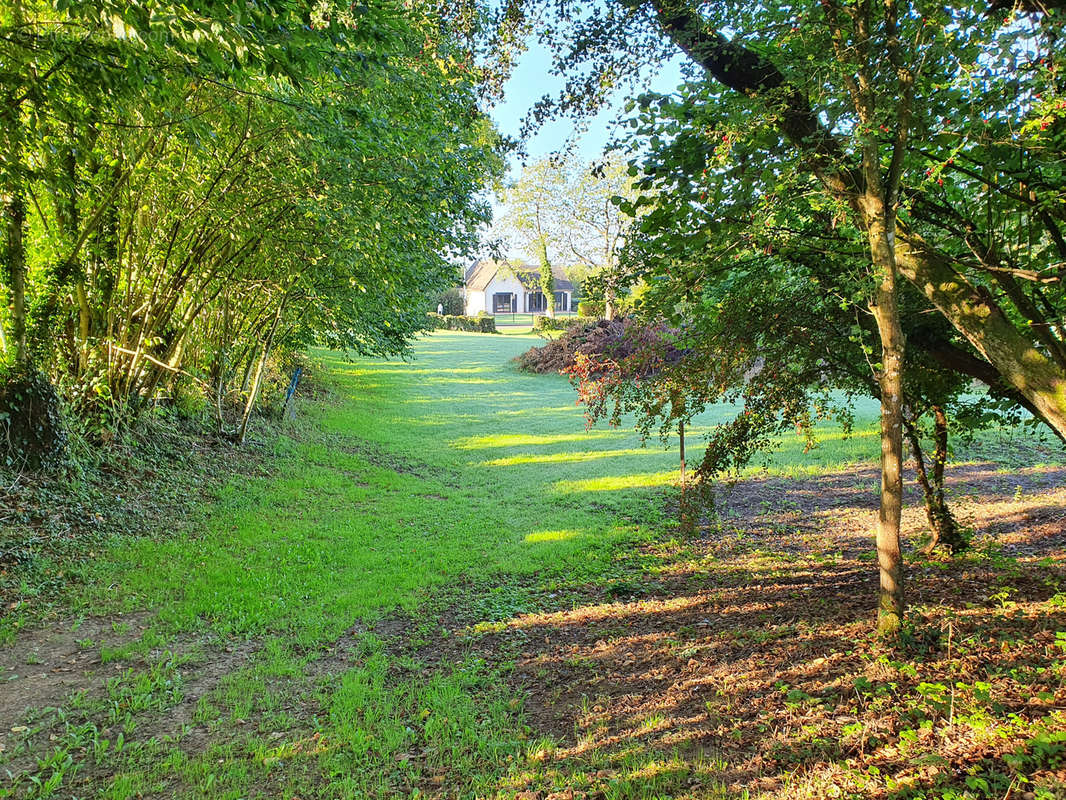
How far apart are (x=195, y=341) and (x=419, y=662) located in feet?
28.5

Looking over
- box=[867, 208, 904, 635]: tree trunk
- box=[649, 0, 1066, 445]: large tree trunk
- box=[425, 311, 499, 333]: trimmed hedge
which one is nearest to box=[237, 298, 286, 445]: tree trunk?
box=[649, 0, 1066, 445]: large tree trunk

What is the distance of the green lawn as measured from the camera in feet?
12.4

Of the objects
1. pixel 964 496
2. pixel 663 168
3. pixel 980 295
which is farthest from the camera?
pixel 964 496

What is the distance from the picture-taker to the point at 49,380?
7.81 metres

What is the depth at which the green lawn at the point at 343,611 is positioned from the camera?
3.78 meters

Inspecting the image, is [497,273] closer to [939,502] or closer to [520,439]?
[520,439]

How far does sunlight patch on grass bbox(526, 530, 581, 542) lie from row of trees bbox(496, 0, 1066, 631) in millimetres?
3470

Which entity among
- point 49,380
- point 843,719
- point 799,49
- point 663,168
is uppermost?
point 799,49

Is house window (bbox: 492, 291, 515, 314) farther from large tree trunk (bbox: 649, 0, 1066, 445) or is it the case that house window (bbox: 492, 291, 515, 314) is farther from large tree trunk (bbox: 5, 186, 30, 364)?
large tree trunk (bbox: 649, 0, 1066, 445)

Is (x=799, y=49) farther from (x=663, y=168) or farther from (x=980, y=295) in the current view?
(x=980, y=295)

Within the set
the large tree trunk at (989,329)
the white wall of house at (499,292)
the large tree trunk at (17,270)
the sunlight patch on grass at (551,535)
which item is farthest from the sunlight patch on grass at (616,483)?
the white wall of house at (499,292)

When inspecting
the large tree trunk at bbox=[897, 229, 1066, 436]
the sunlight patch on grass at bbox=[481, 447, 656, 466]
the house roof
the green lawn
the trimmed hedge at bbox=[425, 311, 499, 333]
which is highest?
the house roof

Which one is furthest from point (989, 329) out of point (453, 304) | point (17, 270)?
point (453, 304)

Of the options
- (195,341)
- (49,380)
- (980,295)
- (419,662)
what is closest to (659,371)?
(980,295)
